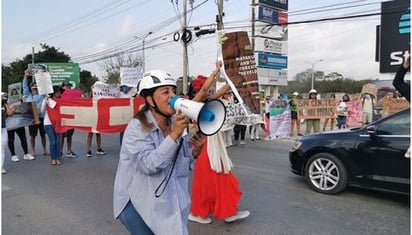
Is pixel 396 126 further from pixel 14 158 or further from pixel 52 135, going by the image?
pixel 14 158

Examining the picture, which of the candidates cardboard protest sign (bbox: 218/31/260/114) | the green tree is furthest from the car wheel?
the green tree

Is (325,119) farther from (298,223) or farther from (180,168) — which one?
(180,168)

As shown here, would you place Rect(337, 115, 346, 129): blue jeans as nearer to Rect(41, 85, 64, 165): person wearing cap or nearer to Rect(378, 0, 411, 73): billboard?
Rect(378, 0, 411, 73): billboard

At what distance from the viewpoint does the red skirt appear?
4.53 m

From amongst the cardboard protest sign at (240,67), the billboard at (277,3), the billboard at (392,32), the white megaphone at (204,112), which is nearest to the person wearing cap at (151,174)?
the white megaphone at (204,112)

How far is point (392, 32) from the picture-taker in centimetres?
1526

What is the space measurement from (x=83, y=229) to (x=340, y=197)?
351 centimetres

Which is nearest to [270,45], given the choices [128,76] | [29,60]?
[128,76]

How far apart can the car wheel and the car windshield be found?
76cm

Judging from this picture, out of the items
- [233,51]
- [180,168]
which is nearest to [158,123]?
[180,168]

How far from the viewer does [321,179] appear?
622 cm

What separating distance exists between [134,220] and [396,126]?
429cm

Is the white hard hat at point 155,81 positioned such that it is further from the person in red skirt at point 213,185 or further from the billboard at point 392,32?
the billboard at point 392,32

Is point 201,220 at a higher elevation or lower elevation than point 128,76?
lower
